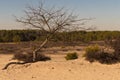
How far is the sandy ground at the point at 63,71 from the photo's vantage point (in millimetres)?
16734

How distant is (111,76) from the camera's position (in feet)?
55.5

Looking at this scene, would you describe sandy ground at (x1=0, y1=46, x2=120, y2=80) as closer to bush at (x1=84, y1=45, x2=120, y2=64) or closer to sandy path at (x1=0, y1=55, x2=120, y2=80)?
sandy path at (x1=0, y1=55, x2=120, y2=80)

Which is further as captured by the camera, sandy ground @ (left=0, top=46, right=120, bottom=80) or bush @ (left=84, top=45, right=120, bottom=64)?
bush @ (left=84, top=45, right=120, bottom=64)

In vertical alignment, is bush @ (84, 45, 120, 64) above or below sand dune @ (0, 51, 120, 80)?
above

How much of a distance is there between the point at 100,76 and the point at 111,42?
18.6 ft

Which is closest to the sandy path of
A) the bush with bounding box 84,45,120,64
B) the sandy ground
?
the sandy ground

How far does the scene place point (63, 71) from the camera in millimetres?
17984

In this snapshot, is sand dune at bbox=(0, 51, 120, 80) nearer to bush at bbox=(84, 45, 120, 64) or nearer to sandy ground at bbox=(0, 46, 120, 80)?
sandy ground at bbox=(0, 46, 120, 80)

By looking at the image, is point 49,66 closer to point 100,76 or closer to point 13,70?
point 13,70

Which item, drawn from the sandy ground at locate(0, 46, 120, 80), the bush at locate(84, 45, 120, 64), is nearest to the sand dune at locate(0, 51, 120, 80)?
the sandy ground at locate(0, 46, 120, 80)

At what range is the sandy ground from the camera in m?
16.7

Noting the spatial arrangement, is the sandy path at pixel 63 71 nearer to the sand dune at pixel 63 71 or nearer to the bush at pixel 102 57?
the sand dune at pixel 63 71

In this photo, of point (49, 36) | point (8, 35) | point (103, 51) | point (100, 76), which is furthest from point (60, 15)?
point (8, 35)

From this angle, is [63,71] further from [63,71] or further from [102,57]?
[102,57]
